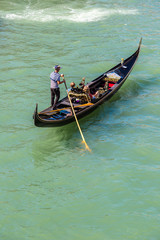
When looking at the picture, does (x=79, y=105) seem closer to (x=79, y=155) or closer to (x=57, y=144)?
(x=57, y=144)

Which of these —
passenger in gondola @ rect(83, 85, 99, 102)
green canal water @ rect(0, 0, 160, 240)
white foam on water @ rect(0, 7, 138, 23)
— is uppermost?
white foam on water @ rect(0, 7, 138, 23)

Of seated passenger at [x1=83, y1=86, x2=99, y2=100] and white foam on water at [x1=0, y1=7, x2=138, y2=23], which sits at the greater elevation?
white foam on water at [x1=0, y1=7, x2=138, y2=23]

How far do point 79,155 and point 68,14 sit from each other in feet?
57.8

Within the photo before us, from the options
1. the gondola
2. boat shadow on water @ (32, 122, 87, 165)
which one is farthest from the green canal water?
the gondola

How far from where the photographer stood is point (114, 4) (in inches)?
1004

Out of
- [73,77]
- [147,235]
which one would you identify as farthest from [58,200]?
[73,77]

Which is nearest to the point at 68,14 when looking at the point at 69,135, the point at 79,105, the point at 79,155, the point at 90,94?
the point at 90,94

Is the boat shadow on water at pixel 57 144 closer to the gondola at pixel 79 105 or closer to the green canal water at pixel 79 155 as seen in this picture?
the green canal water at pixel 79 155

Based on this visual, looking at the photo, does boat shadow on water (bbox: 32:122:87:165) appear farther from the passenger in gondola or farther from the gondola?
the passenger in gondola

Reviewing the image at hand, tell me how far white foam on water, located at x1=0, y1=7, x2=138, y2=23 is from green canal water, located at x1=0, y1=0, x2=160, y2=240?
19.7 ft

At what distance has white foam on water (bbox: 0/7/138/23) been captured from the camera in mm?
21594

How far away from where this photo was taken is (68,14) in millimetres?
22594

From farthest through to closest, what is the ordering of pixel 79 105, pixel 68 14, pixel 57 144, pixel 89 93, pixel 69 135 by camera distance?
pixel 68 14, pixel 89 93, pixel 79 105, pixel 69 135, pixel 57 144

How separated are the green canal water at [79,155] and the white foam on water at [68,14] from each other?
236 inches
